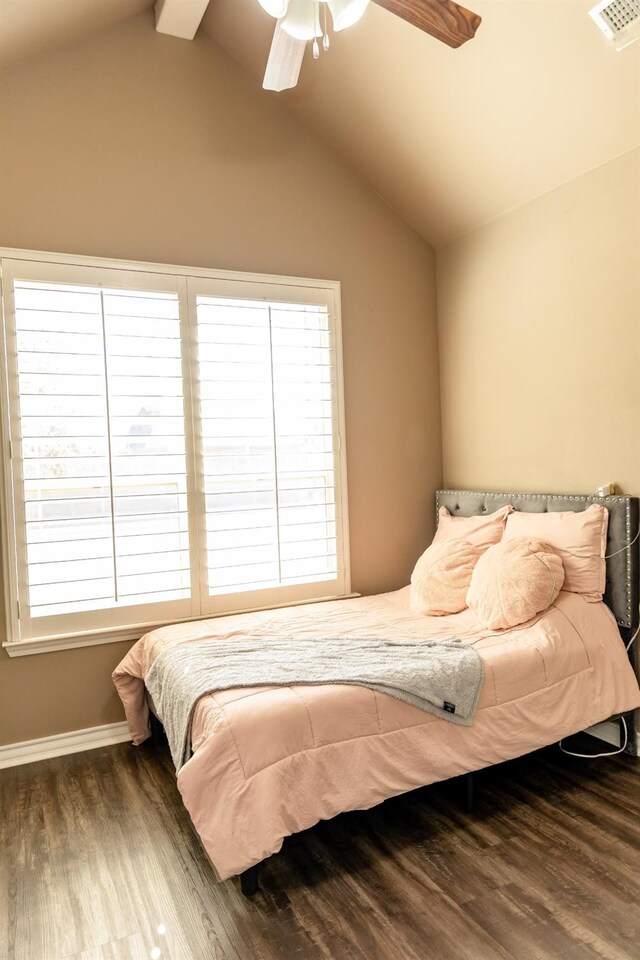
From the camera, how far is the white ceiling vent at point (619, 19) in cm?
221

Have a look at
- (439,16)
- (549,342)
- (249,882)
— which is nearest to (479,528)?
(549,342)

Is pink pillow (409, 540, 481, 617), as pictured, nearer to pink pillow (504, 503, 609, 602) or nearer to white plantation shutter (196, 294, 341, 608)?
pink pillow (504, 503, 609, 602)

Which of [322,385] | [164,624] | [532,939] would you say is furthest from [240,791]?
[322,385]

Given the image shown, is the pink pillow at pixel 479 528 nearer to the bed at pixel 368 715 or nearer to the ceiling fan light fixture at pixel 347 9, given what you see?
the bed at pixel 368 715

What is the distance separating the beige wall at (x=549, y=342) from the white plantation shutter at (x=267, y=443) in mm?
808

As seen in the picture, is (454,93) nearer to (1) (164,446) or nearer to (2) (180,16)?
(2) (180,16)

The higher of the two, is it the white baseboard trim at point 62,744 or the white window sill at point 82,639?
the white window sill at point 82,639

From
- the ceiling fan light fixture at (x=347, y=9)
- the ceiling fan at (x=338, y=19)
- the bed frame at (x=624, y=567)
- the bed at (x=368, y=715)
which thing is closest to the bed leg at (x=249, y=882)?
the bed at (x=368, y=715)

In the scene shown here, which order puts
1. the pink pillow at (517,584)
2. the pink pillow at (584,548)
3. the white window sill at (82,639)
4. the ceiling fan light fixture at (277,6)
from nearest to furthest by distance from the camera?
the ceiling fan light fixture at (277,6) < the pink pillow at (517,584) < the pink pillow at (584,548) < the white window sill at (82,639)

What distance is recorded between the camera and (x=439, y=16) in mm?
1814

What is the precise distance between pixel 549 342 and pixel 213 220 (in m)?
1.77

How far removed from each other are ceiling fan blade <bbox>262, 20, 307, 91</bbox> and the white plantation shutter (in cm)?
132

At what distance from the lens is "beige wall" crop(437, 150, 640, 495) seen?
2.83 meters

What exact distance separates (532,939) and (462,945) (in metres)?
Result: 0.19
